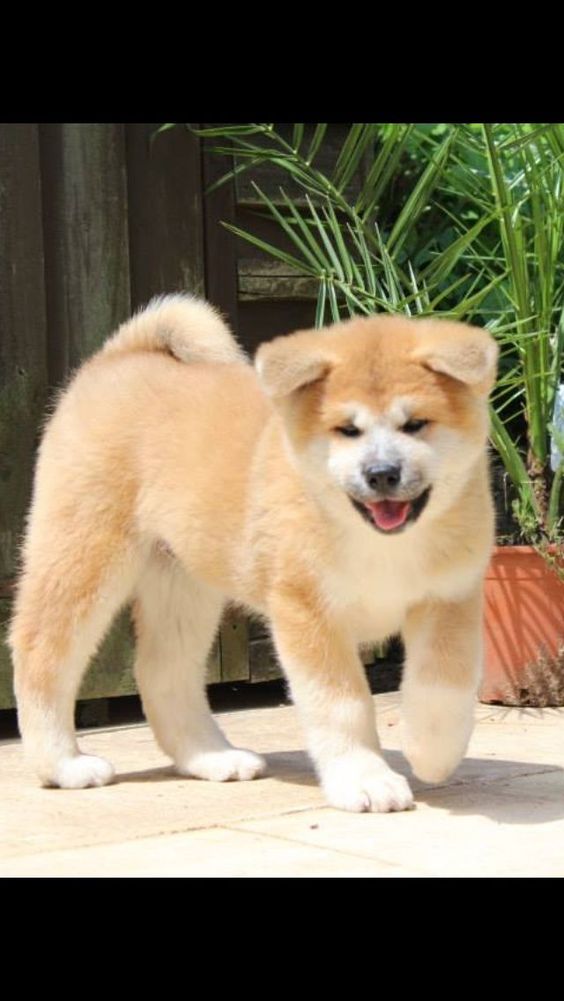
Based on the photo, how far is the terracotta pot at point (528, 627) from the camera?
5.32 m

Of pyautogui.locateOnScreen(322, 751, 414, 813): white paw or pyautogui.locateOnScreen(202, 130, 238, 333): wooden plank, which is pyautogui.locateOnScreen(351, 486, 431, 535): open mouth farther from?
pyautogui.locateOnScreen(202, 130, 238, 333): wooden plank

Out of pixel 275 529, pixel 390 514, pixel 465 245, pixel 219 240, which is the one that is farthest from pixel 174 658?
pixel 219 240

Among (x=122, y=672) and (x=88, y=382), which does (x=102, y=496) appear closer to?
(x=88, y=382)

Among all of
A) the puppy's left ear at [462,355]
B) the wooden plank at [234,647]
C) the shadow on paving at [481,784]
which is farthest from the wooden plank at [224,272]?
the puppy's left ear at [462,355]

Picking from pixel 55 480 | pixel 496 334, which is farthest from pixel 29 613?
pixel 496 334

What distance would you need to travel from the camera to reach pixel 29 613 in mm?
4164

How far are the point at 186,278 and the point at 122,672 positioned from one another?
1.43 meters

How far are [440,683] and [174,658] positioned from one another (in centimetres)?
101

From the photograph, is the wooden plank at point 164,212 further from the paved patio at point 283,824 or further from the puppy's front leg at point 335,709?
the puppy's front leg at point 335,709

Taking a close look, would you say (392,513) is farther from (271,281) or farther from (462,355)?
(271,281)

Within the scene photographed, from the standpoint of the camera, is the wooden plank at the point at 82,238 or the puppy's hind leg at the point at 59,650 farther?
the wooden plank at the point at 82,238

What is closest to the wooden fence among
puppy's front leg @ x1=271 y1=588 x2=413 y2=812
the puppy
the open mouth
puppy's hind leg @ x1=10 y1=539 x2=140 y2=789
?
the puppy

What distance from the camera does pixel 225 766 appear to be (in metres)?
4.23

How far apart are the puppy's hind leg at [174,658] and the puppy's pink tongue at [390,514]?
106 cm
